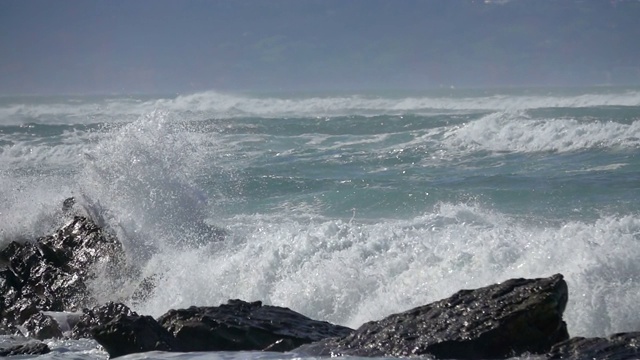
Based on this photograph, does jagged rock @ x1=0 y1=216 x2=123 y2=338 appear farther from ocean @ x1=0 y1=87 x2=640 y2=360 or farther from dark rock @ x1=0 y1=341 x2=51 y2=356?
dark rock @ x1=0 y1=341 x2=51 y2=356

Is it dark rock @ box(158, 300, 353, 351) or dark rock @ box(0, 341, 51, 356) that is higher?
dark rock @ box(158, 300, 353, 351)

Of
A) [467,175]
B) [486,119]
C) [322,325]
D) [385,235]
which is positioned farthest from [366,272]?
[486,119]

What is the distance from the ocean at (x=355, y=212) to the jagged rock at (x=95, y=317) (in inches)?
8.7

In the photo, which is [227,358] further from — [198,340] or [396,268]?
[396,268]

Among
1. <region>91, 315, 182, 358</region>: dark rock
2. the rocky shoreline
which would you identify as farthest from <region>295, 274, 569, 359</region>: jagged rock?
<region>91, 315, 182, 358</region>: dark rock

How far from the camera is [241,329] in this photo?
695 centimetres

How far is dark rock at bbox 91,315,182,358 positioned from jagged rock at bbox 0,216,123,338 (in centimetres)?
219

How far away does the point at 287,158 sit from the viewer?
66.2 feet

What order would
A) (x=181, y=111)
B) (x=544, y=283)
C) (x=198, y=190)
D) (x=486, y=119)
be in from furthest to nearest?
(x=181, y=111) → (x=486, y=119) → (x=198, y=190) → (x=544, y=283)

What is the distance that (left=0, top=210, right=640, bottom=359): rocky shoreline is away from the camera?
6.13 meters

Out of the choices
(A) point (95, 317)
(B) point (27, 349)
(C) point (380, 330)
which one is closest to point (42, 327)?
(A) point (95, 317)

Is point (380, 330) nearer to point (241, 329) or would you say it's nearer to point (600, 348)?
point (241, 329)

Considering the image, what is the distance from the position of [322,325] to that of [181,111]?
107ft

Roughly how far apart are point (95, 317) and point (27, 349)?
67 centimetres
